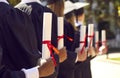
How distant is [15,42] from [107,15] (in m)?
28.3

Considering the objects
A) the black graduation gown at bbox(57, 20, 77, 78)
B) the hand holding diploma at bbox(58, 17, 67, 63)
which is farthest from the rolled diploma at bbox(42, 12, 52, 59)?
the black graduation gown at bbox(57, 20, 77, 78)

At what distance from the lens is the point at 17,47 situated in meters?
3.61

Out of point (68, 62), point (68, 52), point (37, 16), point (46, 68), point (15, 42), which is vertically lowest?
point (68, 62)

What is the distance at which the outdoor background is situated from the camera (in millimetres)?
30906

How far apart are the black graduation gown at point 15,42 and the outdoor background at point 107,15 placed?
26.6 metres

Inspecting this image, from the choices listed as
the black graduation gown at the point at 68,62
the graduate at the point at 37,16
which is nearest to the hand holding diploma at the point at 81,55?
the black graduation gown at the point at 68,62

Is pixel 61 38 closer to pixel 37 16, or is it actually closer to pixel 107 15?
pixel 37 16

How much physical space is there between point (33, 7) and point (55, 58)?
0.56m

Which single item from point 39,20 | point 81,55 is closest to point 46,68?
point 39,20

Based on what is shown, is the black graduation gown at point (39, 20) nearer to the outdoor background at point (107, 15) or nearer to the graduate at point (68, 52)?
the graduate at point (68, 52)

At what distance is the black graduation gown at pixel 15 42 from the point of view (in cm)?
351

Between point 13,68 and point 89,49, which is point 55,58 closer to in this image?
point 13,68

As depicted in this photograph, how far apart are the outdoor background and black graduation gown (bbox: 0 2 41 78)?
2655 cm

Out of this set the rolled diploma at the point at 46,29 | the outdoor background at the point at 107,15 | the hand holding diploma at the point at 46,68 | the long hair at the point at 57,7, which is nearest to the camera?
the hand holding diploma at the point at 46,68
